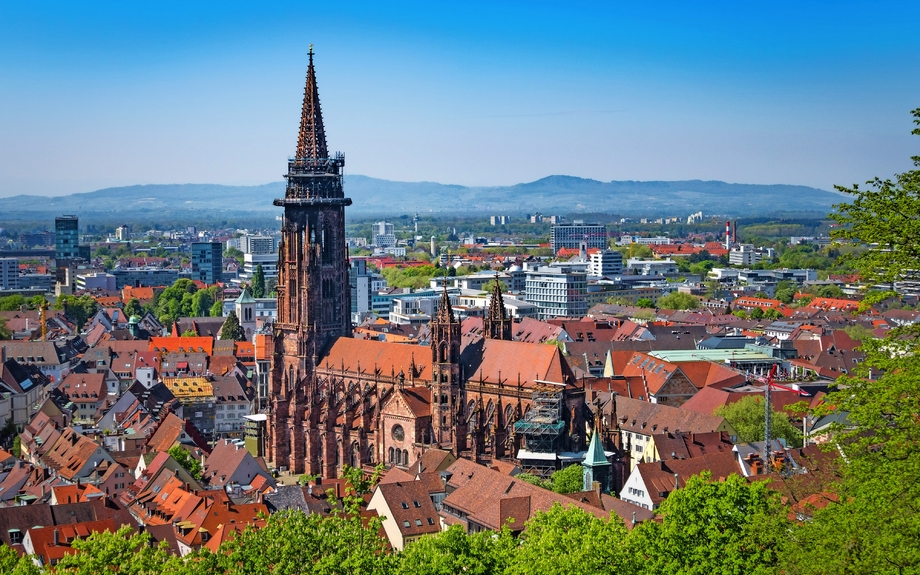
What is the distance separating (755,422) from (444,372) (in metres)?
24.3

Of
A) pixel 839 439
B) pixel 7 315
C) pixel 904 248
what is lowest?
pixel 7 315

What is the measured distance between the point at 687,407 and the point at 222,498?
155ft

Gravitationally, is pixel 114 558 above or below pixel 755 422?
above

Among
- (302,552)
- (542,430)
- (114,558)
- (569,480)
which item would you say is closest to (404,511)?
(569,480)

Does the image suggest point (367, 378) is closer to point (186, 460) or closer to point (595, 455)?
point (186, 460)

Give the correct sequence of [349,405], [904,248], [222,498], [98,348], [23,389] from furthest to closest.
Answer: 1. [98,348]
2. [23,389]
3. [349,405]
4. [222,498]
5. [904,248]

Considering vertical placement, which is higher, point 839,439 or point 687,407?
point 839,439

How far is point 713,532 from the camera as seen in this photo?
151 ft

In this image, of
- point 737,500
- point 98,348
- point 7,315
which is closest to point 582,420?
point 737,500

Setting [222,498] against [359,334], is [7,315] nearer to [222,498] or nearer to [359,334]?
[359,334]

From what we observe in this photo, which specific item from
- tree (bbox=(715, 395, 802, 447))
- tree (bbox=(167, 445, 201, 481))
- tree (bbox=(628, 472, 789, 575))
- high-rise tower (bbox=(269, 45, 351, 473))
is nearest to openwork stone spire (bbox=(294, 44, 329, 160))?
high-rise tower (bbox=(269, 45, 351, 473))

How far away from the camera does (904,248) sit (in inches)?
A: 1332

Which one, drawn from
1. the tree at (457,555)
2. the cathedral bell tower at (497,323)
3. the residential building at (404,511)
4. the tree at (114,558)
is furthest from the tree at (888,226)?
the cathedral bell tower at (497,323)

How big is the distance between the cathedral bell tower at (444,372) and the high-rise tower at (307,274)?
18.7 metres
